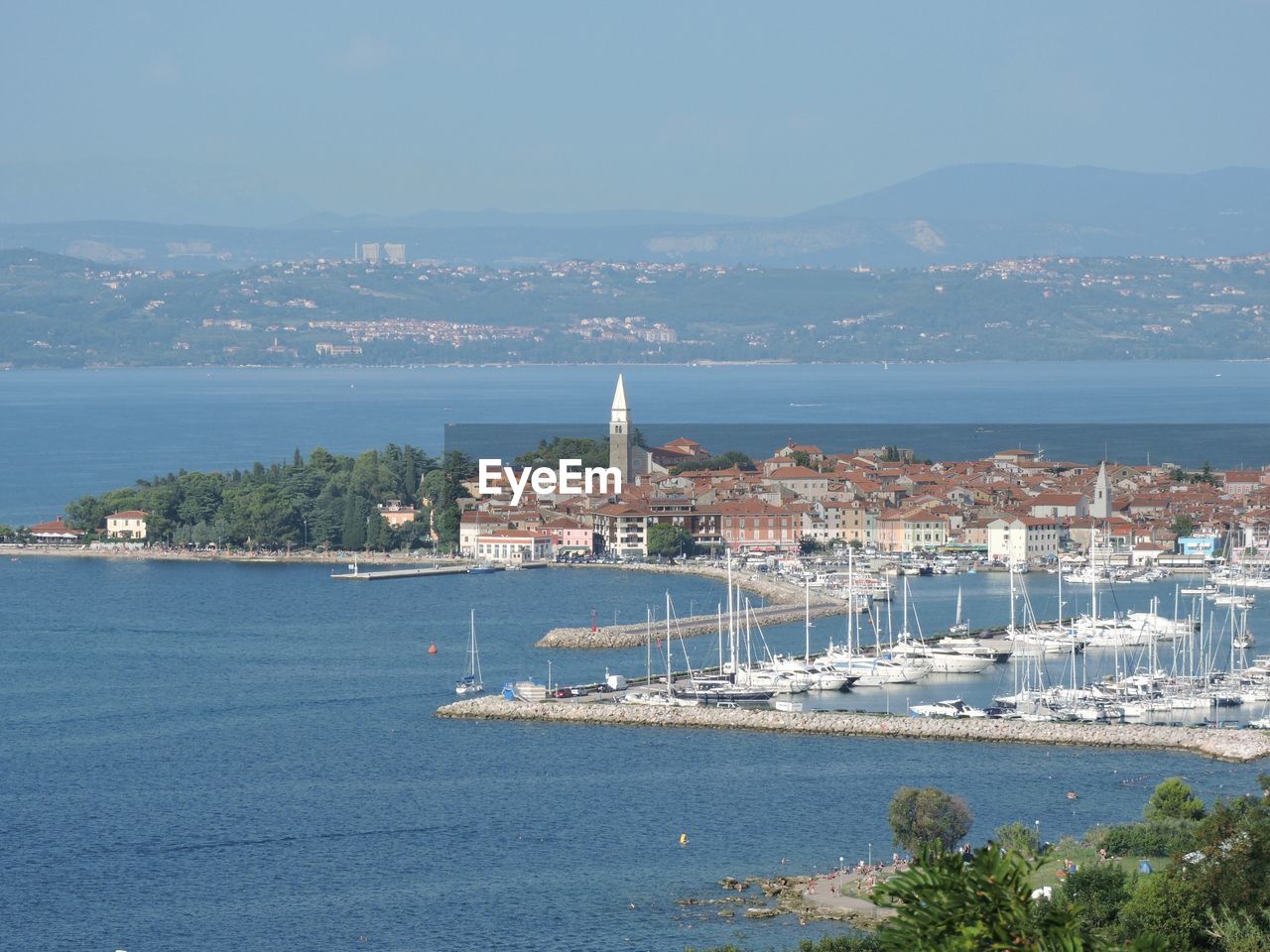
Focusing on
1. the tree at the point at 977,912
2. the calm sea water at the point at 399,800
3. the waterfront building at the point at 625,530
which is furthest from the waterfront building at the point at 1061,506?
the tree at the point at 977,912

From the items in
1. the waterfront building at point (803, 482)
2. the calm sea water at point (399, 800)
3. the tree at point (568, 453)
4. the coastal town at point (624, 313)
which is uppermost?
the coastal town at point (624, 313)

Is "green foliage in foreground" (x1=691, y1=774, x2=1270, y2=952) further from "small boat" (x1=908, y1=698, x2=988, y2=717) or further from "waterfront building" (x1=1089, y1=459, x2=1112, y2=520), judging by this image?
"waterfront building" (x1=1089, y1=459, x2=1112, y2=520)

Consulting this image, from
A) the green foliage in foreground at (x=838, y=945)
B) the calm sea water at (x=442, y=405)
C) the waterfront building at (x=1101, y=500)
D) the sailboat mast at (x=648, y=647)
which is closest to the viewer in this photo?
the green foliage in foreground at (x=838, y=945)

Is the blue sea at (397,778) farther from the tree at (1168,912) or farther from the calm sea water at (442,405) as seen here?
the calm sea water at (442,405)

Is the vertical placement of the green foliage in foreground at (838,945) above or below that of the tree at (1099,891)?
below

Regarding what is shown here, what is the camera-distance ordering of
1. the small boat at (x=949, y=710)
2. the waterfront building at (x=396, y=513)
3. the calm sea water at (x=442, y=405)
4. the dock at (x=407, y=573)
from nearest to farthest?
the small boat at (x=949, y=710) → the dock at (x=407, y=573) → the waterfront building at (x=396, y=513) → the calm sea water at (x=442, y=405)
